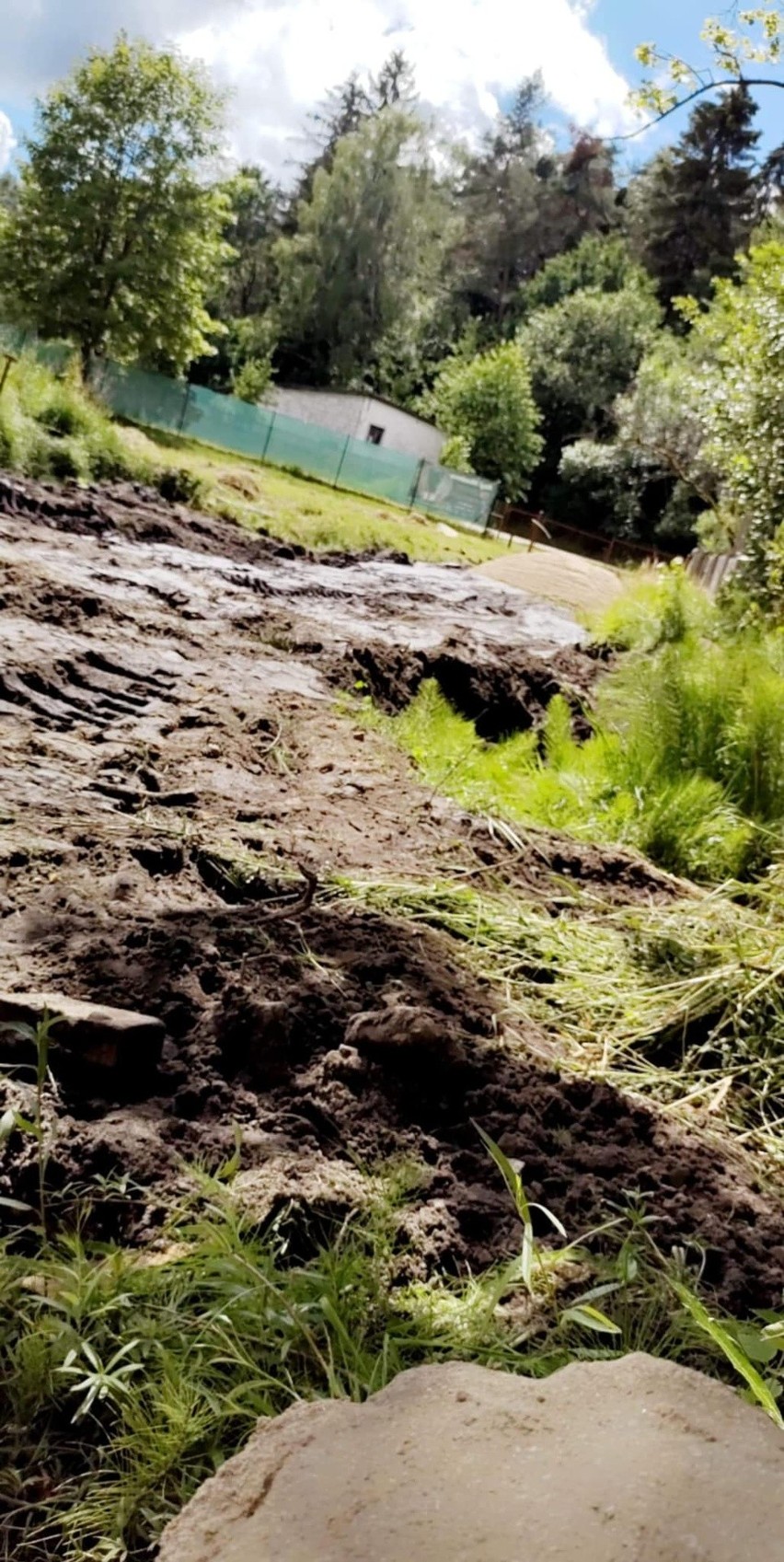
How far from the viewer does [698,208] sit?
60.5 m

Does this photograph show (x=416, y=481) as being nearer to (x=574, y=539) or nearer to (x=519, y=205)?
(x=574, y=539)

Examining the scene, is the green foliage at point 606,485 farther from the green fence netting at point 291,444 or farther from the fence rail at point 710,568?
the fence rail at point 710,568

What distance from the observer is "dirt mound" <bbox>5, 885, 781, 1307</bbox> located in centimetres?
210

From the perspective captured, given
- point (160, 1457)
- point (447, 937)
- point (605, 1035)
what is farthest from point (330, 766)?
point (160, 1457)

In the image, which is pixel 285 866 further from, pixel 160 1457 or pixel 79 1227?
pixel 160 1457

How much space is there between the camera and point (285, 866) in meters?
3.71

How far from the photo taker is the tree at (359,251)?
53781 millimetres

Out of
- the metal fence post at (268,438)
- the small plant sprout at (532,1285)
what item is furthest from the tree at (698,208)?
the small plant sprout at (532,1285)

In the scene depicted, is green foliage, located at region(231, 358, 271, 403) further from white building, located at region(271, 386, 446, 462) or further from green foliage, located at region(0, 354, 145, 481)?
green foliage, located at region(0, 354, 145, 481)

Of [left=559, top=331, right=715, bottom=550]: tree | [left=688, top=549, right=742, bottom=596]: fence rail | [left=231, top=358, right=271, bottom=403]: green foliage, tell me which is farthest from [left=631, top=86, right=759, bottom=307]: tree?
[left=688, top=549, right=742, bottom=596]: fence rail

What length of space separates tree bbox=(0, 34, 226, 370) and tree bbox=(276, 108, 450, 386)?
66.1 ft

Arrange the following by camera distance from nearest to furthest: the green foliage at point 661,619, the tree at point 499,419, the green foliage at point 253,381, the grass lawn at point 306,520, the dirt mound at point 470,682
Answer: the dirt mound at point 470,682 < the green foliage at point 661,619 < the grass lawn at point 306,520 < the green foliage at point 253,381 < the tree at point 499,419

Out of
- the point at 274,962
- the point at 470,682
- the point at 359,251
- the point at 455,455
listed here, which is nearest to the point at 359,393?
the point at 455,455

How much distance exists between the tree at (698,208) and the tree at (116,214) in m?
32.0
